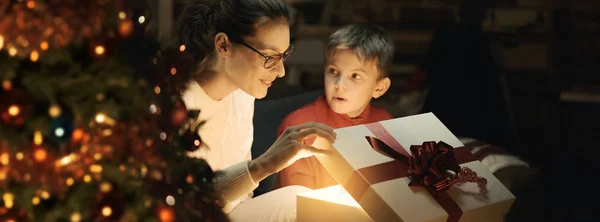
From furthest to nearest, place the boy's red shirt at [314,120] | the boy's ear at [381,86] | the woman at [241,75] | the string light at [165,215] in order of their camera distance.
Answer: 1. the boy's ear at [381,86]
2. the boy's red shirt at [314,120]
3. the woman at [241,75]
4. the string light at [165,215]

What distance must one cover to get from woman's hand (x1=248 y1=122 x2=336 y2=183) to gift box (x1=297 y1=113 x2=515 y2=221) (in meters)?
0.04

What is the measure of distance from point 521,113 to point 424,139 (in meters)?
3.21

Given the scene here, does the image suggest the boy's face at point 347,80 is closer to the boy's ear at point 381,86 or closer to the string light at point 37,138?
the boy's ear at point 381,86

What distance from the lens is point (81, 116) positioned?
54.7 inches

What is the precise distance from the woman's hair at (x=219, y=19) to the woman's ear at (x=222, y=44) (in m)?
0.01

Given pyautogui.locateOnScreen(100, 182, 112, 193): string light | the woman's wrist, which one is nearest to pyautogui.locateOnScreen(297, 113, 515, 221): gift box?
the woman's wrist

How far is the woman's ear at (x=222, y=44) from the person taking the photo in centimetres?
207

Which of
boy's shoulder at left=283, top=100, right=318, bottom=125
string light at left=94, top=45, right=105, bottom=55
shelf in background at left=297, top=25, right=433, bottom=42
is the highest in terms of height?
string light at left=94, top=45, right=105, bottom=55

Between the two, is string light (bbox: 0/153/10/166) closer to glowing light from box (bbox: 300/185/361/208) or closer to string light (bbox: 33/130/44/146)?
string light (bbox: 33/130/44/146)

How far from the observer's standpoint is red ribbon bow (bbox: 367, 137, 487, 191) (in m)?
1.94

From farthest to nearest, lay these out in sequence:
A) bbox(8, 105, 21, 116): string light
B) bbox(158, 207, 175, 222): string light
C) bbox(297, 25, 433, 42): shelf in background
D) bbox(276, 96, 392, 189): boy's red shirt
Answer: bbox(297, 25, 433, 42): shelf in background → bbox(276, 96, 392, 189): boy's red shirt → bbox(158, 207, 175, 222): string light → bbox(8, 105, 21, 116): string light

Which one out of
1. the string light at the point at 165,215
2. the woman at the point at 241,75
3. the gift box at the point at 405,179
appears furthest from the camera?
the woman at the point at 241,75

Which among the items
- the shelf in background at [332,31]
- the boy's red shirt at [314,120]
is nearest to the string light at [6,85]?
the boy's red shirt at [314,120]

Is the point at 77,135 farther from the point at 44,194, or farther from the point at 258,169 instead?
the point at 258,169
